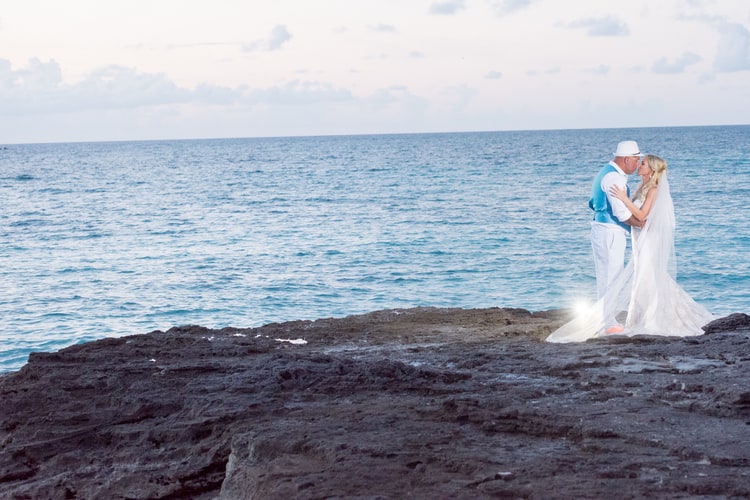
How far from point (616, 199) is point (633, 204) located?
272mm

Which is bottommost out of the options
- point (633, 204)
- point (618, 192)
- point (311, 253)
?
point (311, 253)

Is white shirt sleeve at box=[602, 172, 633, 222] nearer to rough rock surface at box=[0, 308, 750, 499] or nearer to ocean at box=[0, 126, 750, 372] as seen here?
rough rock surface at box=[0, 308, 750, 499]

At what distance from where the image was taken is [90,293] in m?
19.4

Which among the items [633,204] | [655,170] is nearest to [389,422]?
[633,204]

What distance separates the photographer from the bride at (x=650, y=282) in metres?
9.51

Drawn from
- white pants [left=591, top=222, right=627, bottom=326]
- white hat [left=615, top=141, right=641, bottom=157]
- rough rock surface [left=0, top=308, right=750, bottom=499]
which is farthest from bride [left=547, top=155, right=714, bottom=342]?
rough rock surface [left=0, top=308, right=750, bottom=499]

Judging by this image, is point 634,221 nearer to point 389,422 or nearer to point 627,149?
point 627,149

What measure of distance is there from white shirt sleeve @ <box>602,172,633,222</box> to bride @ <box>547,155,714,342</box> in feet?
0.21

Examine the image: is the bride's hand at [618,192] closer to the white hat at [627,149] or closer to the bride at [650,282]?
the bride at [650,282]

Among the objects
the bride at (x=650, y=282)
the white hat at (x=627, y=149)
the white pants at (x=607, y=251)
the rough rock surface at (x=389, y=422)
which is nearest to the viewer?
the rough rock surface at (x=389, y=422)

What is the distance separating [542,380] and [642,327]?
10.5 feet

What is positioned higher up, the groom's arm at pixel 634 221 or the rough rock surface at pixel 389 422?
the groom's arm at pixel 634 221

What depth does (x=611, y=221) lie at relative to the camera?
9.70m

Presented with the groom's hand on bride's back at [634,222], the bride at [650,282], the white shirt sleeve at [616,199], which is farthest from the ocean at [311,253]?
the white shirt sleeve at [616,199]
